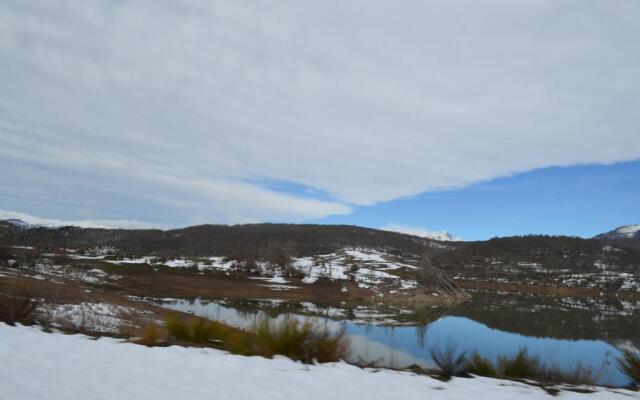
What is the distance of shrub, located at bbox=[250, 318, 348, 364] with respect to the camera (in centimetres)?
773

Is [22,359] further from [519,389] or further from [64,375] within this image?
[519,389]

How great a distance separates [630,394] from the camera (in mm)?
7055

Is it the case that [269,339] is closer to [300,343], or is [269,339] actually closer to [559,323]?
[300,343]

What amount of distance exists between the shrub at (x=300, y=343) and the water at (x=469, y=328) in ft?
41.8

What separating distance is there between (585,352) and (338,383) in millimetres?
27488

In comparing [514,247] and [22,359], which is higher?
[514,247]

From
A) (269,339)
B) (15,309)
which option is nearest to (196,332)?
(269,339)

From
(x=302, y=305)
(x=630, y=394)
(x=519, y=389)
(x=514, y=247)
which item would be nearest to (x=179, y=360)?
(x=519, y=389)

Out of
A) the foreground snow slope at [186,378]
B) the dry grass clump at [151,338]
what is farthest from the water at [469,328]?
the foreground snow slope at [186,378]

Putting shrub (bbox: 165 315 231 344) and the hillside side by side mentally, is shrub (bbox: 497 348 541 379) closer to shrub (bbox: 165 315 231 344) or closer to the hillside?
shrub (bbox: 165 315 231 344)

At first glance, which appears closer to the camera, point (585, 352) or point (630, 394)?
point (630, 394)

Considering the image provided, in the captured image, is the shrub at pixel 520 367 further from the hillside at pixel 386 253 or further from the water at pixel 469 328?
the hillside at pixel 386 253

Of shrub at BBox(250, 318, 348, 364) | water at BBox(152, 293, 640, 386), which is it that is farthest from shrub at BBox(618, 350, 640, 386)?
water at BBox(152, 293, 640, 386)

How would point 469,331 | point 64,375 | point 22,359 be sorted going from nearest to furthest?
point 64,375
point 22,359
point 469,331
